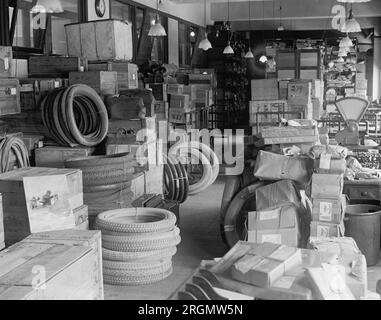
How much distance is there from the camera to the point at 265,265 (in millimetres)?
2570

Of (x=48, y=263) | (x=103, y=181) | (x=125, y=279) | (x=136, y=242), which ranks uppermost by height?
(x=103, y=181)

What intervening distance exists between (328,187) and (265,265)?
7.95 ft

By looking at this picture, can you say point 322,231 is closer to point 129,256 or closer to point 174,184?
point 129,256

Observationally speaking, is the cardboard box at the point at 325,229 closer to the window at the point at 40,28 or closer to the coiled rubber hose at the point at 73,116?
the coiled rubber hose at the point at 73,116

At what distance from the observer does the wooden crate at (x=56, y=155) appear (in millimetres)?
6133

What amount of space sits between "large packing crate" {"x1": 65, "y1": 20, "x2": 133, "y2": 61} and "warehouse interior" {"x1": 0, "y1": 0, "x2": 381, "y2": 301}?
1 centimetres

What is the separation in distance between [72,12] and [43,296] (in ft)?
22.7

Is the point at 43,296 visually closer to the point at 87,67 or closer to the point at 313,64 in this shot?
the point at 87,67

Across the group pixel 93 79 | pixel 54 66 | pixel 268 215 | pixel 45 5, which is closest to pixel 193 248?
pixel 268 215

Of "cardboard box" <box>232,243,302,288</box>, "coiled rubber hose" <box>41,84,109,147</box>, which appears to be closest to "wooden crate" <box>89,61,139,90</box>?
"coiled rubber hose" <box>41,84,109,147</box>

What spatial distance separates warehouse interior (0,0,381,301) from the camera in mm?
2865

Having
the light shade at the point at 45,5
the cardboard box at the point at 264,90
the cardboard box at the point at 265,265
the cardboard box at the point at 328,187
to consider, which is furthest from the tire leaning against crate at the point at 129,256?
the cardboard box at the point at 264,90

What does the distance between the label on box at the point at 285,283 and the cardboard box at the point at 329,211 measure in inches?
91.5

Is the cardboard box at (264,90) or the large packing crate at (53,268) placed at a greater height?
the cardboard box at (264,90)
